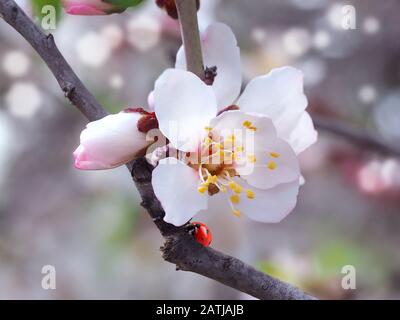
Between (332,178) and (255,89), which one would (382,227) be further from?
(255,89)

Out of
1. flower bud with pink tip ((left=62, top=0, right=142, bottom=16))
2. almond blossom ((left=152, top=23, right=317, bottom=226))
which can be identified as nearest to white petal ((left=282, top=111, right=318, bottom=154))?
almond blossom ((left=152, top=23, right=317, bottom=226))

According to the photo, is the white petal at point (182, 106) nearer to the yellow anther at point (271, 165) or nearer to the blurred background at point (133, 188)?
the yellow anther at point (271, 165)

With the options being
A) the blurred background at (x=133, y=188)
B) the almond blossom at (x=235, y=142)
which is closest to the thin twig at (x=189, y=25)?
the almond blossom at (x=235, y=142)

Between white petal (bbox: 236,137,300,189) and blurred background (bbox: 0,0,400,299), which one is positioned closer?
white petal (bbox: 236,137,300,189)

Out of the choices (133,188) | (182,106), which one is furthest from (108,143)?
(133,188)

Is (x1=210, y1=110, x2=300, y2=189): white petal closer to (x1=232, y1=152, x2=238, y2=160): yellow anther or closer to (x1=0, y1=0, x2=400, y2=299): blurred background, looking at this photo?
(x1=232, y1=152, x2=238, y2=160): yellow anther

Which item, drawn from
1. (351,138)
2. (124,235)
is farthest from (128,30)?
(351,138)

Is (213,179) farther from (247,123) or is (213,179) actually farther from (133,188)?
(133,188)
